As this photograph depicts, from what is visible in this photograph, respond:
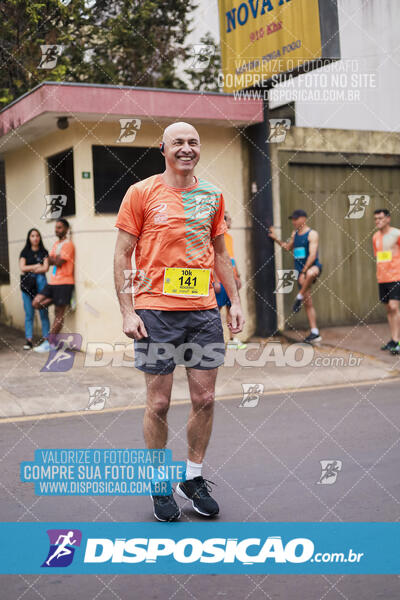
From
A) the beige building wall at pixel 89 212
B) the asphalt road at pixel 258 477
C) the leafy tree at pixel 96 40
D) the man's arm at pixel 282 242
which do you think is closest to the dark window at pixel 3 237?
the beige building wall at pixel 89 212

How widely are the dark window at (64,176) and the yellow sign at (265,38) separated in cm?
261

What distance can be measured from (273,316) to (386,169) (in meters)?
3.36

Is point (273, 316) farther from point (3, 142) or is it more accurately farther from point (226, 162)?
point (3, 142)

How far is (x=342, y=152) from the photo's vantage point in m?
12.3

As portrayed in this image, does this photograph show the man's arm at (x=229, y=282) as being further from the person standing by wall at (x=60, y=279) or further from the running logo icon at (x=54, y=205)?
the running logo icon at (x=54, y=205)

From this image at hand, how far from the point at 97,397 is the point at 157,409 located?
157 inches

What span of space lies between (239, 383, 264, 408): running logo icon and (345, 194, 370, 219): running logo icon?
4.69 m

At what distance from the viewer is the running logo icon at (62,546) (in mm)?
3568

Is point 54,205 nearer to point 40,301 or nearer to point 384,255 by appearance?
point 40,301

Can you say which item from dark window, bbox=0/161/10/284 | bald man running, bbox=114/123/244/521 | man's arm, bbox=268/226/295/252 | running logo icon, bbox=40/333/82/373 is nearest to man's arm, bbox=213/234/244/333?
bald man running, bbox=114/123/244/521

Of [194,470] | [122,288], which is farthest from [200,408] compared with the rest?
[122,288]

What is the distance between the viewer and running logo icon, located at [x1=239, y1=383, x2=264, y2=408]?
7.61 metres

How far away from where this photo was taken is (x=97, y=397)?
8.03 m

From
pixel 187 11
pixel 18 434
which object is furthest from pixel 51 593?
pixel 187 11
